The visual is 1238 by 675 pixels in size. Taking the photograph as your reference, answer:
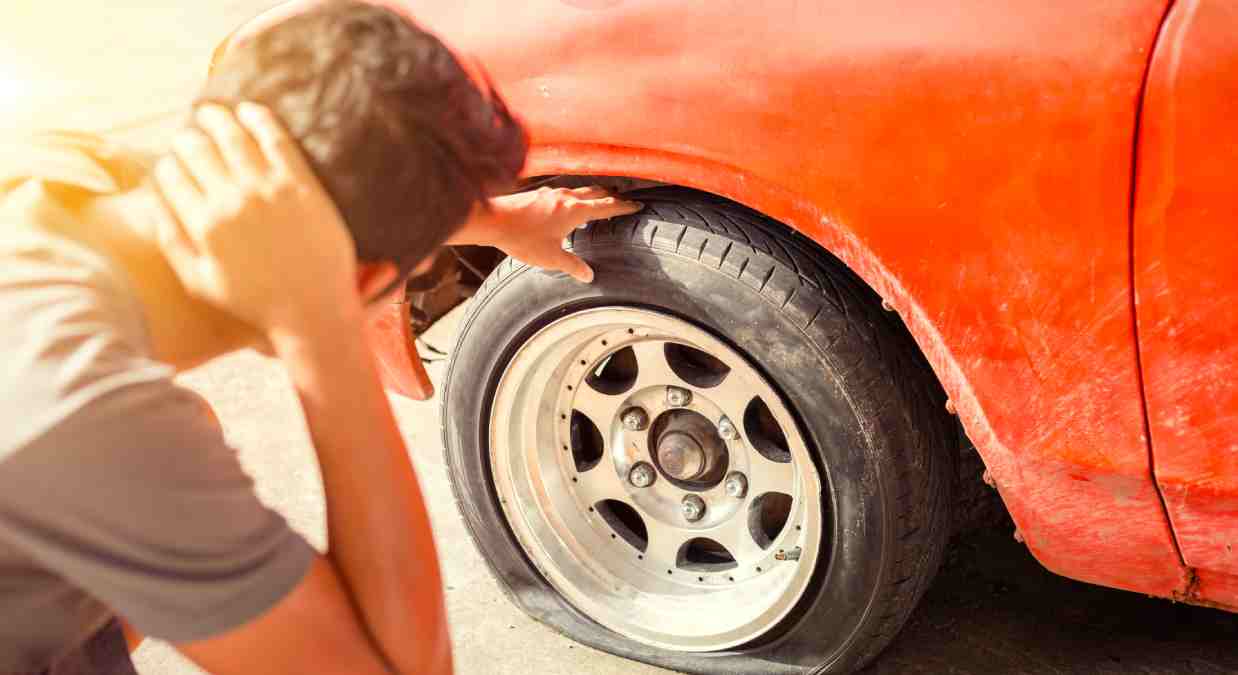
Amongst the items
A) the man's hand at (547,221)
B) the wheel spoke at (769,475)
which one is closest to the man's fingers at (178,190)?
the man's hand at (547,221)

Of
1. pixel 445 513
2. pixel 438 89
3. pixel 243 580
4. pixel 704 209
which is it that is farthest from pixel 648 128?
pixel 445 513

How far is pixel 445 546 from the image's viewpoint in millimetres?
3115

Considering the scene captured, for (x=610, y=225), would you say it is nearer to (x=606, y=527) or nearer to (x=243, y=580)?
(x=606, y=527)

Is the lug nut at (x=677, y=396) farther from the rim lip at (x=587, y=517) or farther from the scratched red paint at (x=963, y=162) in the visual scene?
the scratched red paint at (x=963, y=162)

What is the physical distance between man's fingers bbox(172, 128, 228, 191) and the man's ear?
6.9 inches

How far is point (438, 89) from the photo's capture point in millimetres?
1215

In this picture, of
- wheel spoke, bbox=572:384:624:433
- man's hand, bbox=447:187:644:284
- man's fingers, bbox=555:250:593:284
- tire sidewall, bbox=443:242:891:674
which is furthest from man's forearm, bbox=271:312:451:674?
wheel spoke, bbox=572:384:624:433

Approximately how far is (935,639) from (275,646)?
5.80ft

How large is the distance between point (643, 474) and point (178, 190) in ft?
5.01

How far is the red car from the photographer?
172 cm

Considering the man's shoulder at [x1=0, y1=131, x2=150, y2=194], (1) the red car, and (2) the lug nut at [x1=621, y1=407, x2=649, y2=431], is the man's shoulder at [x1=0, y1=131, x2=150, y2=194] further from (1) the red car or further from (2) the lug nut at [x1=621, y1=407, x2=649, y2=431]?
(2) the lug nut at [x1=621, y1=407, x2=649, y2=431]

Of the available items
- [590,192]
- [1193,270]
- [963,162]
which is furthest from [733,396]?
[1193,270]

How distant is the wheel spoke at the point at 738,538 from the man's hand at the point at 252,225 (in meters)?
1.45

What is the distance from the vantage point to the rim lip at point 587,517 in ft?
7.38
